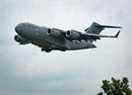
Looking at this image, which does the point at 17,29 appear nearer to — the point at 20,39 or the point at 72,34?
the point at 20,39

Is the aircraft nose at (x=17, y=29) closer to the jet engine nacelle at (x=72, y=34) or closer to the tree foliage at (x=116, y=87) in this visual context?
the jet engine nacelle at (x=72, y=34)

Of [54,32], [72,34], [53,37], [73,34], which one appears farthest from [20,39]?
[73,34]

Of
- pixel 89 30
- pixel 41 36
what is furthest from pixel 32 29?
pixel 89 30

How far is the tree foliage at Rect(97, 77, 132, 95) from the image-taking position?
6594cm

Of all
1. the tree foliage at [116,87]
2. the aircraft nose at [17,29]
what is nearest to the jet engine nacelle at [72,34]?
the aircraft nose at [17,29]

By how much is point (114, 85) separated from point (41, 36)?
3438cm

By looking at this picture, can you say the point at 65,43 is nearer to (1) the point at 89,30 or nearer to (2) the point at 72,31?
(2) the point at 72,31

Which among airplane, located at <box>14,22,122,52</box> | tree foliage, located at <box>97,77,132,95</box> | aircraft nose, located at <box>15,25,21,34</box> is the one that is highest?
aircraft nose, located at <box>15,25,21,34</box>

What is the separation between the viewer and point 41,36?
317 ft

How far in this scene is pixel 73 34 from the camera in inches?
4092

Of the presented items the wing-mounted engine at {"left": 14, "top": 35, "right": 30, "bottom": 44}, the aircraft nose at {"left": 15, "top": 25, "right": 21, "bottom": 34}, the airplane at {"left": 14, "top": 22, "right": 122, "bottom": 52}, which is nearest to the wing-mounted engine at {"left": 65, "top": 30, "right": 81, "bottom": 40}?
the airplane at {"left": 14, "top": 22, "right": 122, "bottom": 52}

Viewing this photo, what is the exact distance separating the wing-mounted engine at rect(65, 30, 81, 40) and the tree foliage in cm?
3727

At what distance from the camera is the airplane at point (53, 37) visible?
317 ft

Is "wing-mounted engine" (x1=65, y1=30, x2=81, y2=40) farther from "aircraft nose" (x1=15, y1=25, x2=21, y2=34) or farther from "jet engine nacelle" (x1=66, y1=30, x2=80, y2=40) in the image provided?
Answer: "aircraft nose" (x1=15, y1=25, x2=21, y2=34)
